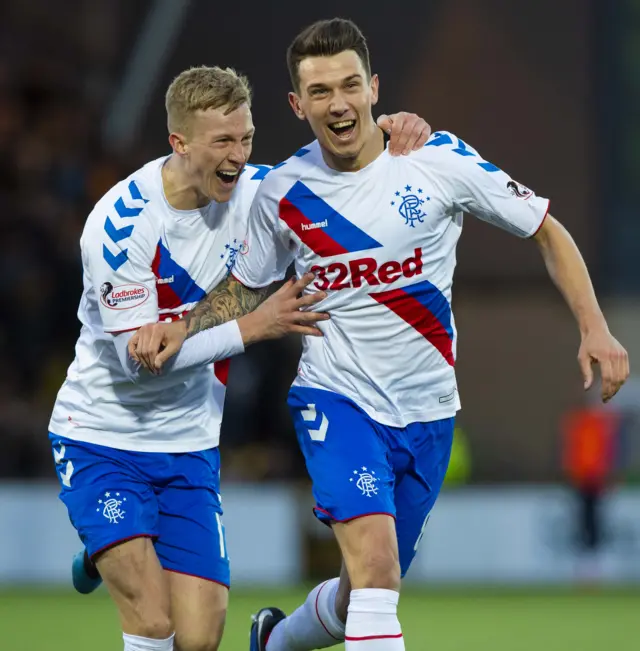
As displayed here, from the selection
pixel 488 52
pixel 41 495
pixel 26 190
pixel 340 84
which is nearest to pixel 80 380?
pixel 340 84

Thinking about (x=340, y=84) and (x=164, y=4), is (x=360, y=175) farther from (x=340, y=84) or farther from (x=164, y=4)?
(x=164, y=4)

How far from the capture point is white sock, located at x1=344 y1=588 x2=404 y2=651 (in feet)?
15.5

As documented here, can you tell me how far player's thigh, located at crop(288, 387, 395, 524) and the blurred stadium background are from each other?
20.9 feet

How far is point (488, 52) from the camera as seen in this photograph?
16.2 metres

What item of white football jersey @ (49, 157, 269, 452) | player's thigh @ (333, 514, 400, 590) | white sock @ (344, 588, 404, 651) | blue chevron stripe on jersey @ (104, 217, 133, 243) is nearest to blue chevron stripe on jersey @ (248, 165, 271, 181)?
white football jersey @ (49, 157, 269, 452)

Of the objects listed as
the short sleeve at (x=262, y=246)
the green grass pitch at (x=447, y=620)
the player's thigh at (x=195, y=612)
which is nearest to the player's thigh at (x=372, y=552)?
the player's thigh at (x=195, y=612)

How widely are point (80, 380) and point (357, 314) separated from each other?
3.56ft

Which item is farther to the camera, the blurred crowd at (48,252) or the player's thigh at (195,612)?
the blurred crowd at (48,252)

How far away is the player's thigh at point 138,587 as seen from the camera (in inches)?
199

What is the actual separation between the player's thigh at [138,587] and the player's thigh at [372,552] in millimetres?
704

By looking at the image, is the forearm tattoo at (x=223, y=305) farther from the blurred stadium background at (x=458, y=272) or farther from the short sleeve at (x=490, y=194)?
the blurred stadium background at (x=458, y=272)

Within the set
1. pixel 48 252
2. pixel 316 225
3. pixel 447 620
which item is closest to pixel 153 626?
pixel 316 225

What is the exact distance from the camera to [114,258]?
5082 mm

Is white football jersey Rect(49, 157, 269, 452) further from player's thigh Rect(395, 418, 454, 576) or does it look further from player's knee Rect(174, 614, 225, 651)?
player's thigh Rect(395, 418, 454, 576)
